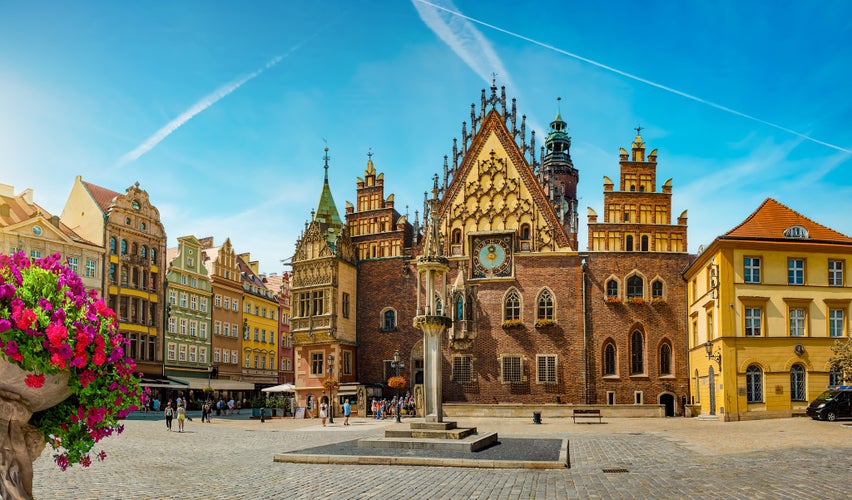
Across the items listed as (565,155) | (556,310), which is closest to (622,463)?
(556,310)

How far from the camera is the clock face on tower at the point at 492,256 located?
175ft

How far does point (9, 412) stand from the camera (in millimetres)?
7242

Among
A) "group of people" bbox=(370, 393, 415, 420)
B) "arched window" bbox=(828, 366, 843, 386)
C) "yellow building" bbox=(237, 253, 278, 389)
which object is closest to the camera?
"arched window" bbox=(828, 366, 843, 386)

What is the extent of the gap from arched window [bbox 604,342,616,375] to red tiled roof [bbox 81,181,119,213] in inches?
1477

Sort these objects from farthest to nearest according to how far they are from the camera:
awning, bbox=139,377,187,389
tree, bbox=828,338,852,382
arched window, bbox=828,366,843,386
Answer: awning, bbox=139,377,187,389 → arched window, bbox=828,366,843,386 → tree, bbox=828,338,852,382

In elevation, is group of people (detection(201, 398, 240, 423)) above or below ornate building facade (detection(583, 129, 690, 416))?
below

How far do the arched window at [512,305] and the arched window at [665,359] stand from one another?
9.62 metres

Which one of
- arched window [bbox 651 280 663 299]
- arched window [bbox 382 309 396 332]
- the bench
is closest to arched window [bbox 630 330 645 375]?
arched window [bbox 651 280 663 299]

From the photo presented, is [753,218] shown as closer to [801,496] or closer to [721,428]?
[721,428]

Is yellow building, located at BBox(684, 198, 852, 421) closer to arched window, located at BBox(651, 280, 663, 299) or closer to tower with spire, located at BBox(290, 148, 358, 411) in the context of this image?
arched window, located at BBox(651, 280, 663, 299)

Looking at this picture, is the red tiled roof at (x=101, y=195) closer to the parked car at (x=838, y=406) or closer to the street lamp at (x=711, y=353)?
the street lamp at (x=711, y=353)

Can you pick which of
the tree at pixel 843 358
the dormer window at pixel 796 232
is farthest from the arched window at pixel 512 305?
the tree at pixel 843 358

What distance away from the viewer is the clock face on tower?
53406mm

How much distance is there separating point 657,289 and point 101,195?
136ft
